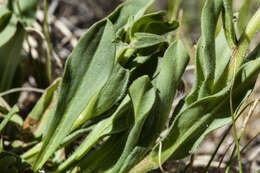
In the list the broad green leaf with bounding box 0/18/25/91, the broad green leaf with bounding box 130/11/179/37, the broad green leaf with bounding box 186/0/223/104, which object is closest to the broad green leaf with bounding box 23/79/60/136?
the broad green leaf with bounding box 0/18/25/91

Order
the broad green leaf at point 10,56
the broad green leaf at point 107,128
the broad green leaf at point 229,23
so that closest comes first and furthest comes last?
the broad green leaf at point 229,23 < the broad green leaf at point 107,128 < the broad green leaf at point 10,56

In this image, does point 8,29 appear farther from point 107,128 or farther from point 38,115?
point 107,128

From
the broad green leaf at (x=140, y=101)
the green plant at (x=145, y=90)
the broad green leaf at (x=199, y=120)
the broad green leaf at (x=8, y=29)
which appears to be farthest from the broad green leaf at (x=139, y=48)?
the broad green leaf at (x=8, y=29)

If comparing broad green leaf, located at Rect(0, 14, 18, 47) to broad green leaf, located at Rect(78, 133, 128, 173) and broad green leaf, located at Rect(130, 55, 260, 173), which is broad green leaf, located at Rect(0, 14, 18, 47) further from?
broad green leaf, located at Rect(130, 55, 260, 173)

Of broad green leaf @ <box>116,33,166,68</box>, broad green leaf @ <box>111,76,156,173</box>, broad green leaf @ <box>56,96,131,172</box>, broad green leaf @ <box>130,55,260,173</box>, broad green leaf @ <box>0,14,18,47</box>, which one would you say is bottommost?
broad green leaf @ <box>130,55,260,173</box>

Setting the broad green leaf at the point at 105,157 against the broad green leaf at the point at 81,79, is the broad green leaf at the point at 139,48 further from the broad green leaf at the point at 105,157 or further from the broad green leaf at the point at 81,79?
the broad green leaf at the point at 105,157
